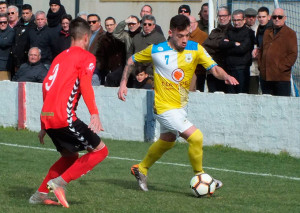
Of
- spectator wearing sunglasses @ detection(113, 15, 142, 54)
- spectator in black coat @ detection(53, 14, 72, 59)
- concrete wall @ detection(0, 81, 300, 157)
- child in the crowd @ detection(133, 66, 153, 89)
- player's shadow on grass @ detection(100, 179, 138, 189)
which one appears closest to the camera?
player's shadow on grass @ detection(100, 179, 138, 189)

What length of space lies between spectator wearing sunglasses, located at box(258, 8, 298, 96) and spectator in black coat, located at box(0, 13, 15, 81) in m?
6.15

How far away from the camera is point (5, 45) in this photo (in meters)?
16.7

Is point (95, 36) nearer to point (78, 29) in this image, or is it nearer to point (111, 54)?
point (111, 54)

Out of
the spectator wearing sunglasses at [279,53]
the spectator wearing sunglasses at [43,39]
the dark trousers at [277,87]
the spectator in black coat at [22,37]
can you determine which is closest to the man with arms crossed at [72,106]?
the spectator wearing sunglasses at [279,53]

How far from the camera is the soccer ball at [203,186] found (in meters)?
8.52

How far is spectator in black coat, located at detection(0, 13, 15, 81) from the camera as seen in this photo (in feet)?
54.4

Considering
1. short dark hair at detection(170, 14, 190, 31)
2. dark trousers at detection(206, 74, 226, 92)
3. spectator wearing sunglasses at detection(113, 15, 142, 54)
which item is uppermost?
short dark hair at detection(170, 14, 190, 31)

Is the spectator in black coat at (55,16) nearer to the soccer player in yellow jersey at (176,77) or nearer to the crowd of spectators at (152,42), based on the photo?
the crowd of spectators at (152,42)

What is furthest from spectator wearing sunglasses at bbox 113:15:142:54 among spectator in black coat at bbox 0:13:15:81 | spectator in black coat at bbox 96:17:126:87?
spectator in black coat at bbox 0:13:15:81

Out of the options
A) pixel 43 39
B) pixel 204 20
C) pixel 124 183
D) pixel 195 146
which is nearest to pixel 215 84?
pixel 204 20

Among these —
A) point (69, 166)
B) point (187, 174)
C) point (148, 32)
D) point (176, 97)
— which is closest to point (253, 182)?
point (187, 174)

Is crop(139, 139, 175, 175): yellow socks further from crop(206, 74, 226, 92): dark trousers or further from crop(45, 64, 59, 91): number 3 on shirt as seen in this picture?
crop(206, 74, 226, 92): dark trousers

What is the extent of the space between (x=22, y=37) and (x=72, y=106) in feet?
29.8

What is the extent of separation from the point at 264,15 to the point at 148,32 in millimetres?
2101
